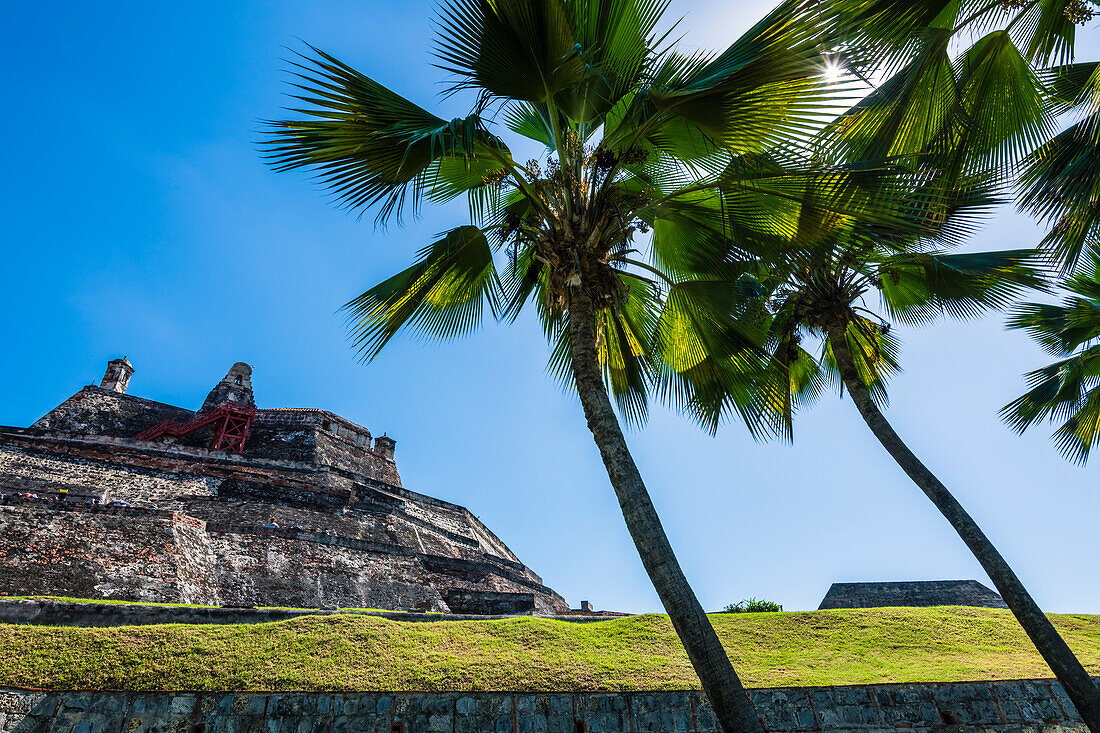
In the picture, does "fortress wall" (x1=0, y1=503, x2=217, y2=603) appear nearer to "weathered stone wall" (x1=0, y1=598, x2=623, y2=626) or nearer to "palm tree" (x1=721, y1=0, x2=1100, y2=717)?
"weathered stone wall" (x1=0, y1=598, x2=623, y2=626)

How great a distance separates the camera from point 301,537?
1222 centimetres

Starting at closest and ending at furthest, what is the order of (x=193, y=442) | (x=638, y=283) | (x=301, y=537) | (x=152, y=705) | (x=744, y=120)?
(x=744, y=120) → (x=152, y=705) → (x=638, y=283) → (x=301, y=537) → (x=193, y=442)

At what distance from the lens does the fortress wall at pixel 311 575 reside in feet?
34.3

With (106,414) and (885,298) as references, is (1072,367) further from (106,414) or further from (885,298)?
(106,414)

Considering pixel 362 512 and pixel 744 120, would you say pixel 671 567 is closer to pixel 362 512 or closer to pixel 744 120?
pixel 744 120

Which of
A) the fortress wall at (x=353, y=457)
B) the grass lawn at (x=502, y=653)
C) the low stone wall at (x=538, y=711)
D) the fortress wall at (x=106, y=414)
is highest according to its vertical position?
the fortress wall at (x=106, y=414)

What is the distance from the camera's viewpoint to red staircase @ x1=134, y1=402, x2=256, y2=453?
20750 millimetres

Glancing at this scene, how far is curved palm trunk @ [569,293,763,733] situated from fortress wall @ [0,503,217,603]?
8.01 meters

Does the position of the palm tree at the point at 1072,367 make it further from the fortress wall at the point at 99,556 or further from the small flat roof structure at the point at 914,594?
the fortress wall at the point at 99,556

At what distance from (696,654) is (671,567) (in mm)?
476

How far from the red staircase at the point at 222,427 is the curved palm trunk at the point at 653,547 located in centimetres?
1954

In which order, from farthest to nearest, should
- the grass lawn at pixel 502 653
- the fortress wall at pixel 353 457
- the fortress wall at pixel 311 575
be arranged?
the fortress wall at pixel 353 457, the fortress wall at pixel 311 575, the grass lawn at pixel 502 653

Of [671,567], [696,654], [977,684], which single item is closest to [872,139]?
[671,567]

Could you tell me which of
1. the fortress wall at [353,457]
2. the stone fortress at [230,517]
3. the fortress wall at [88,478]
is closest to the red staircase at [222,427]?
the stone fortress at [230,517]
